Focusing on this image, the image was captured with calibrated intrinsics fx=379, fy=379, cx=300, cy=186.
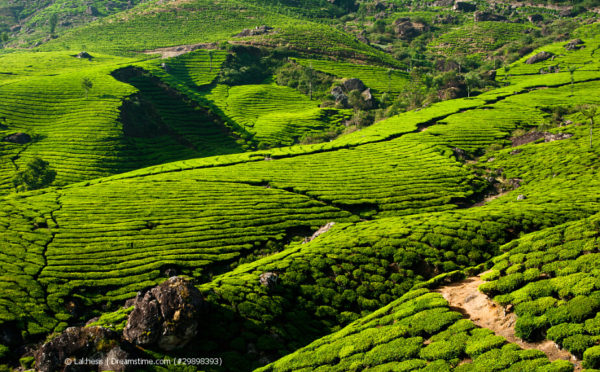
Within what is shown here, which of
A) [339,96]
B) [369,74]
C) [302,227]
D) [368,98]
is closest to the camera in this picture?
[302,227]

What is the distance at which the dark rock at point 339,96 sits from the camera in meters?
161

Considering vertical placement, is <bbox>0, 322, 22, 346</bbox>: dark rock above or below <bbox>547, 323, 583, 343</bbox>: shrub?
below

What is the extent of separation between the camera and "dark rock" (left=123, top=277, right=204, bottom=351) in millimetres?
33312

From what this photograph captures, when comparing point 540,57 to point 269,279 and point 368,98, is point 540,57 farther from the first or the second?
point 269,279

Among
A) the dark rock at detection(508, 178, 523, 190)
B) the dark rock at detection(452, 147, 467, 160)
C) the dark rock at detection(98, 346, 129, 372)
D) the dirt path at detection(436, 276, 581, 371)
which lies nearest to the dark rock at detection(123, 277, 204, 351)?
the dark rock at detection(98, 346, 129, 372)

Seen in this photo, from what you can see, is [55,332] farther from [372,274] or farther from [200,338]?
[372,274]

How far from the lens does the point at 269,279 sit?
135 ft

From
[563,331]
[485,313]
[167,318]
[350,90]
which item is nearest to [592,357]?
[563,331]

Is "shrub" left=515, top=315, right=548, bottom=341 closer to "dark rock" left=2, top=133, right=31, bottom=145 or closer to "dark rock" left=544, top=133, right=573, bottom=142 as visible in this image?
"dark rock" left=544, top=133, right=573, bottom=142

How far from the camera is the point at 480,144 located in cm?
9425

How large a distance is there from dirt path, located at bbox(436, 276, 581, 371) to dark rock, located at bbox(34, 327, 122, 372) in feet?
96.4

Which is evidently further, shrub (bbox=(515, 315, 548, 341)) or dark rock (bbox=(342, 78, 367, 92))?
dark rock (bbox=(342, 78, 367, 92))

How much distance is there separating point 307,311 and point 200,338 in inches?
440

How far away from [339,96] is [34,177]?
114208 mm
